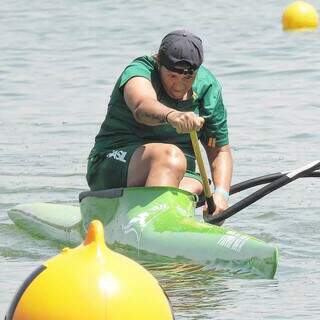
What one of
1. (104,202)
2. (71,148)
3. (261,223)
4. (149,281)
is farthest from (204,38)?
(149,281)

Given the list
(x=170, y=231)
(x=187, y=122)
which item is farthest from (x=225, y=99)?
(x=187, y=122)

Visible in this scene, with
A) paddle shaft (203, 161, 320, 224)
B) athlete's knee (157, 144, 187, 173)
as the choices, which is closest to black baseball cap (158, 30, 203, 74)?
athlete's knee (157, 144, 187, 173)

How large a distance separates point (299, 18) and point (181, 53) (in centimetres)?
1292

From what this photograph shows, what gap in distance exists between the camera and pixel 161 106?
701cm

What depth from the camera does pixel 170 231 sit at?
7152mm

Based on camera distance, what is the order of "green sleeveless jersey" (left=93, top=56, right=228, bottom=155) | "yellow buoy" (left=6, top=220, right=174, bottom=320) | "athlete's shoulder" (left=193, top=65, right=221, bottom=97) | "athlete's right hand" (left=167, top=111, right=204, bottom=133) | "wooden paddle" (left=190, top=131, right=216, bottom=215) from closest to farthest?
"yellow buoy" (left=6, top=220, right=174, bottom=320), "athlete's right hand" (left=167, top=111, right=204, bottom=133), "wooden paddle" (left=190, top=131, right=216, bottom=215), "green sleeveless jersey" (left=93, top=56, right=228, bottom=155), "athlete's shoulder" (left=193, top=65, right=221, bottom=97)

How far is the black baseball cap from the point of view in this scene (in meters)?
7.25

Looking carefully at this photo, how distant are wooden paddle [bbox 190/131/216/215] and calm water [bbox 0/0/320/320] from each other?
51 centimetres

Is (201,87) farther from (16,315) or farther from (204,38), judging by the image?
(204,38)

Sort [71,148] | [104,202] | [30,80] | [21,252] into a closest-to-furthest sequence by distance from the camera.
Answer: [104,202], [21,252], [71,148], [30,80]

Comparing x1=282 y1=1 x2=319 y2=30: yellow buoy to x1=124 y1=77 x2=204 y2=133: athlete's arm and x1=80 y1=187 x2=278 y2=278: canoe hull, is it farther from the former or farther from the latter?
x1=124 y1=77 x2=204 y2=133: athlete's arm

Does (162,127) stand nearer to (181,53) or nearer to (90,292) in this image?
(181,53)

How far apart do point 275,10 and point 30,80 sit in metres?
7.95

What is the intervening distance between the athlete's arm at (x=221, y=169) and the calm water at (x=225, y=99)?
0.51m
